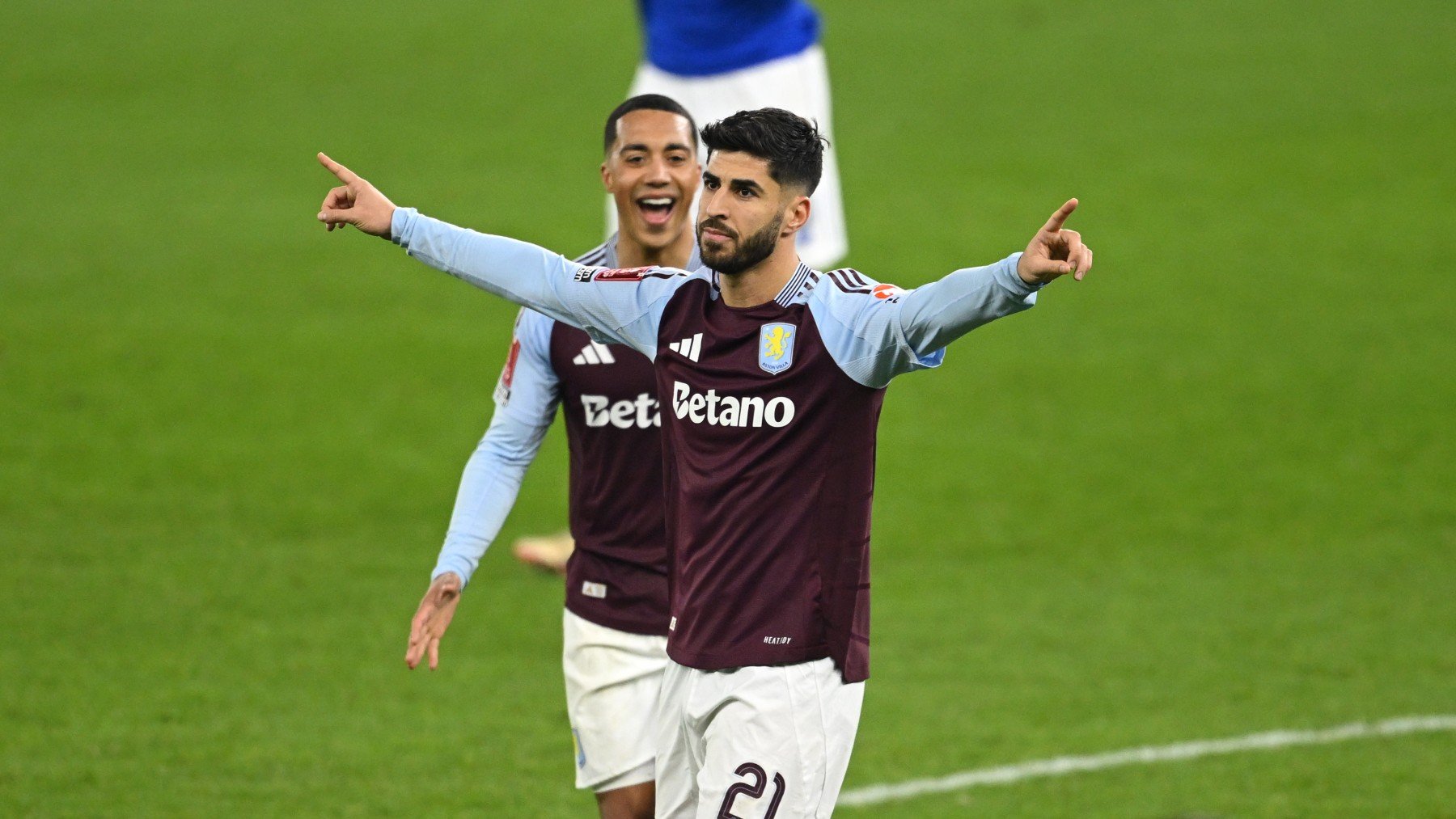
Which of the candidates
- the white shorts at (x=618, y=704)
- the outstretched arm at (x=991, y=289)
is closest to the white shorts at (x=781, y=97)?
the white shorts at (x=618, y=704)

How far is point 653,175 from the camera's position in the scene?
16.7 ft

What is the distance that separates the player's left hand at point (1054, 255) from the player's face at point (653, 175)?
5.35 ft

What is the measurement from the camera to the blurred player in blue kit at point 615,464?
5.03m

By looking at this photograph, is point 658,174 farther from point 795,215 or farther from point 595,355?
point 795,215

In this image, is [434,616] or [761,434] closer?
[761,434]

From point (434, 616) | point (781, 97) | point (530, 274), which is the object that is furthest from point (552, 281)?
point (781, 97)

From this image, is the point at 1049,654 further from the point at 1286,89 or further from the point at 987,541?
the point at 1286,89

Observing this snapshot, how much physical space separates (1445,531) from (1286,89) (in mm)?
10324

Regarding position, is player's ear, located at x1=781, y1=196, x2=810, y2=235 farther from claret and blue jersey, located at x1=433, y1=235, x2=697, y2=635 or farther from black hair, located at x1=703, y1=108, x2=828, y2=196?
claret and blue jersey, located at x1=433, y1=235, x2=697, y2=635

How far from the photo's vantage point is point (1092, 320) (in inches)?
559

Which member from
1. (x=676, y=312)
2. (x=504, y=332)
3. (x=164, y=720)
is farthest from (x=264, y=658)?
(x=504, y=332)

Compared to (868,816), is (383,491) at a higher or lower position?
higher

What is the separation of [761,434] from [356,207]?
3.57ft

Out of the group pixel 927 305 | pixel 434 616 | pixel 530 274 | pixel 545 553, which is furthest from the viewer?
pixel 545 553
